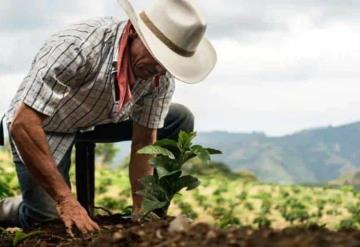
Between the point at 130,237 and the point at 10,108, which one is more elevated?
the point at 10,108

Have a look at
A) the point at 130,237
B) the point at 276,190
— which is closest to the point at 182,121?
the point at 130,237

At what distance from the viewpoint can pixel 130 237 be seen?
3.05 meters

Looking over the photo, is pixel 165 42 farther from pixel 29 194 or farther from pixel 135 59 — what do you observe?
pixel 29 194

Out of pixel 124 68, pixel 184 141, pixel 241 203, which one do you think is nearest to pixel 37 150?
pixel 124 68

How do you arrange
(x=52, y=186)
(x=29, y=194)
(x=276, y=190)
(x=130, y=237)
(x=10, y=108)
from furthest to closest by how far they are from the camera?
(x=276, y=190) < (x=29, y=194) < (x=10, y=108) < (x=52, y=186) < (x=130, y=237)

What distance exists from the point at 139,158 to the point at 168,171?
0.89m

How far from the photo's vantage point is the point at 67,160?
5.20 metres

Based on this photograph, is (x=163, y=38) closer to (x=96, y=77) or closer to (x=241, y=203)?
(x=96, y=77)

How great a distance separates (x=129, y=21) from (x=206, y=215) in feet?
18.2

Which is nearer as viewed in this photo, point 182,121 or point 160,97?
point 160,97

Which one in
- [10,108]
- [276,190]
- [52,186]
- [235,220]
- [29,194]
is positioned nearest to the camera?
[52,186]

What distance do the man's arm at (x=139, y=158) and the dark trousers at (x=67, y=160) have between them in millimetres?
218

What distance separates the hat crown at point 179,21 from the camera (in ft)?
13.9

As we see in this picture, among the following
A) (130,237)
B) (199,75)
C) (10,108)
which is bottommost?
(130,237)
